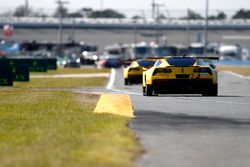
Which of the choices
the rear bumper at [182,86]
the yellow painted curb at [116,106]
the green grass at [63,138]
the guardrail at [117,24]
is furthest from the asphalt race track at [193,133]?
the guardrail at [117,24]

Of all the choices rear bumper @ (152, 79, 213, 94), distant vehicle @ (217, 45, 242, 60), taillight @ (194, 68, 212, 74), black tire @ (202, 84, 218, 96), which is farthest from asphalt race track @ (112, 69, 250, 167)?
distant vehicle @ (217, 45, 242, 60)

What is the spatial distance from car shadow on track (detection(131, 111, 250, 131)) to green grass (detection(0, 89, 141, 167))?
43 centimetres

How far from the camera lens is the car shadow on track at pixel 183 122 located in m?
15.7

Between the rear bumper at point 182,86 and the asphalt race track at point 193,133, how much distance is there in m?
2.94

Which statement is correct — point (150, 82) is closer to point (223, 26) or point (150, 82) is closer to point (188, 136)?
point (188, 136)

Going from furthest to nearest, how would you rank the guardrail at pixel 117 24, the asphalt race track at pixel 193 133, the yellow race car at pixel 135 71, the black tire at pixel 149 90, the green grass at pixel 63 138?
the guardrail at pixel 117 24 → the yellow race car at pixel 135 71 → the black tire at pixel 149 90 → the asphalt race track at pixel 193 133 → the green grass at pixel 63 138

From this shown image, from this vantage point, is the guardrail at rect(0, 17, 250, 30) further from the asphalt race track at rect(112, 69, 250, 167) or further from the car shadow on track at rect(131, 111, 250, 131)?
the car shadow on track at rect(131, 111, 250, 131)

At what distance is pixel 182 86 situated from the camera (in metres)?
25.4

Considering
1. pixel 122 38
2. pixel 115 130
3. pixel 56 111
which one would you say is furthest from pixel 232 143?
pixel 122 38

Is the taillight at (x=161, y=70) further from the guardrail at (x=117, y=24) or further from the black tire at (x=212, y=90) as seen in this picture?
the guardrail at (x=117, y=24)

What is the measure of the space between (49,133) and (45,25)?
15323cm

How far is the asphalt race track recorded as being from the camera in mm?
11430

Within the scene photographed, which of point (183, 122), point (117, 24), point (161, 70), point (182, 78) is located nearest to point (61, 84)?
point (161, 70)

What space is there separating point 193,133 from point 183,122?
2.00m
